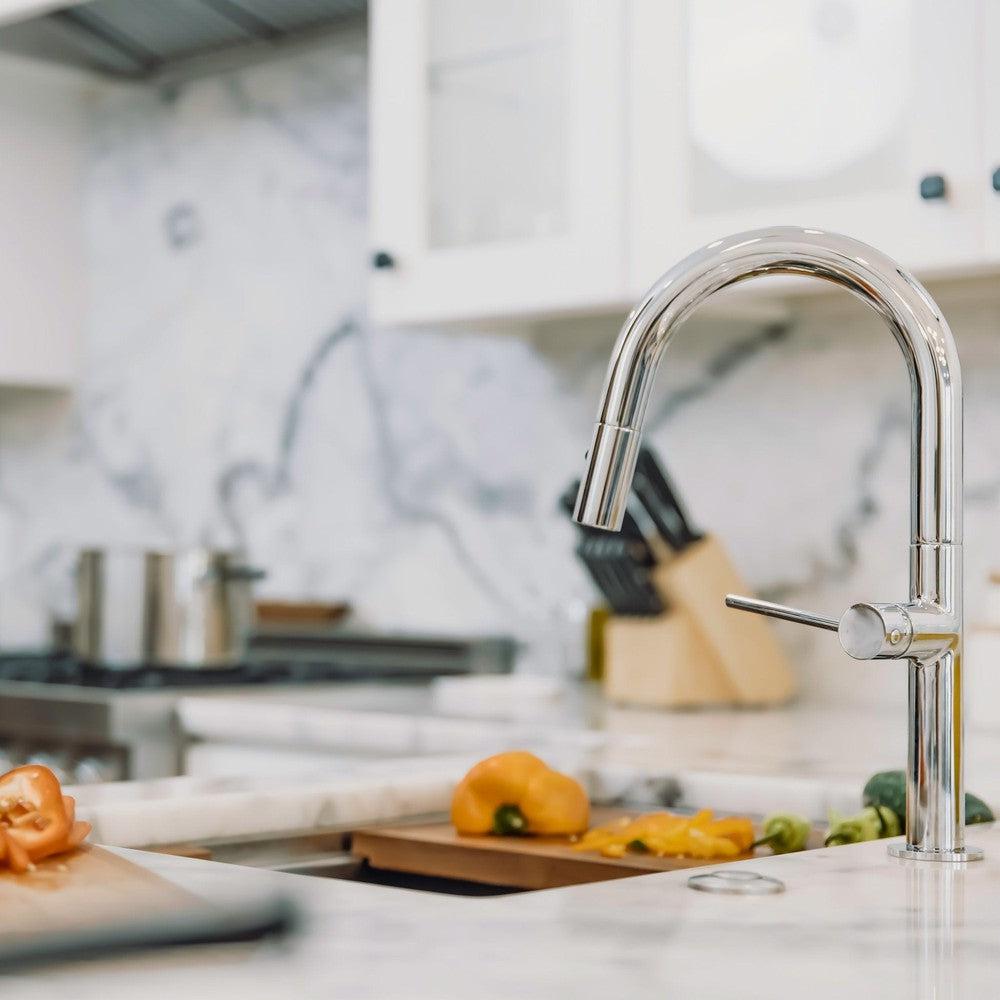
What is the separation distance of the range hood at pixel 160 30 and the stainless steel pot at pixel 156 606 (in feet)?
2.82

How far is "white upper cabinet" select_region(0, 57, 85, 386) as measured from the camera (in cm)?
314

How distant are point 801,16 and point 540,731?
82cm

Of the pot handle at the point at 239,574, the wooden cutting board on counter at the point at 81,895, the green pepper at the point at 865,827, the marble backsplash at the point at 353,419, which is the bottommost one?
the green pepper at the point at 865,827

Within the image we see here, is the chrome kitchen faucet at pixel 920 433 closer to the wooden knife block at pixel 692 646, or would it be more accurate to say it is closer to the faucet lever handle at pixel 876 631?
the faucet lever handle at pixel 876 631

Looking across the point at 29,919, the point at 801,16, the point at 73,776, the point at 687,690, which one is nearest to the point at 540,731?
the point at 687,690

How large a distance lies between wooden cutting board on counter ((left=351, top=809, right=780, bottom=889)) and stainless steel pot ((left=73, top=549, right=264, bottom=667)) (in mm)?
1126

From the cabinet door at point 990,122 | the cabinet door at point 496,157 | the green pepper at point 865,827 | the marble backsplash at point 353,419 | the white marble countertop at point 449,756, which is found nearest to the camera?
the green pepper at point 865,827

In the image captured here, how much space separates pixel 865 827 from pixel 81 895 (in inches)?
22.9

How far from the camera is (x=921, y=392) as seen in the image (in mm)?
1029

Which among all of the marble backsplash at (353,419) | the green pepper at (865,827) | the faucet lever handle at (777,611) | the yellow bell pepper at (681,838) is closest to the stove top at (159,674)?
the marble backsplash at (353,419)

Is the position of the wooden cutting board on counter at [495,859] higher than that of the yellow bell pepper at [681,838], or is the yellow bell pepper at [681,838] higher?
the yellow bell pepper at [681,838]

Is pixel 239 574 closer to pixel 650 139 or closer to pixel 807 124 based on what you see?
pixel 650 139

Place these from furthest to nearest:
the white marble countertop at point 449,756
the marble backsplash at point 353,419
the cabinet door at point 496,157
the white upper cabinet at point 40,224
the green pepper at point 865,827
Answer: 1. the white upper cabinet at point 40,224
2. the marble backsplash at point 353,419
3. the cabinet door at point 496,157
4. the white marble countertop at point 449,756
5. the green pepper at point 865,827

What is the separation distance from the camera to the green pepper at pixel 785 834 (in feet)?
4.11
